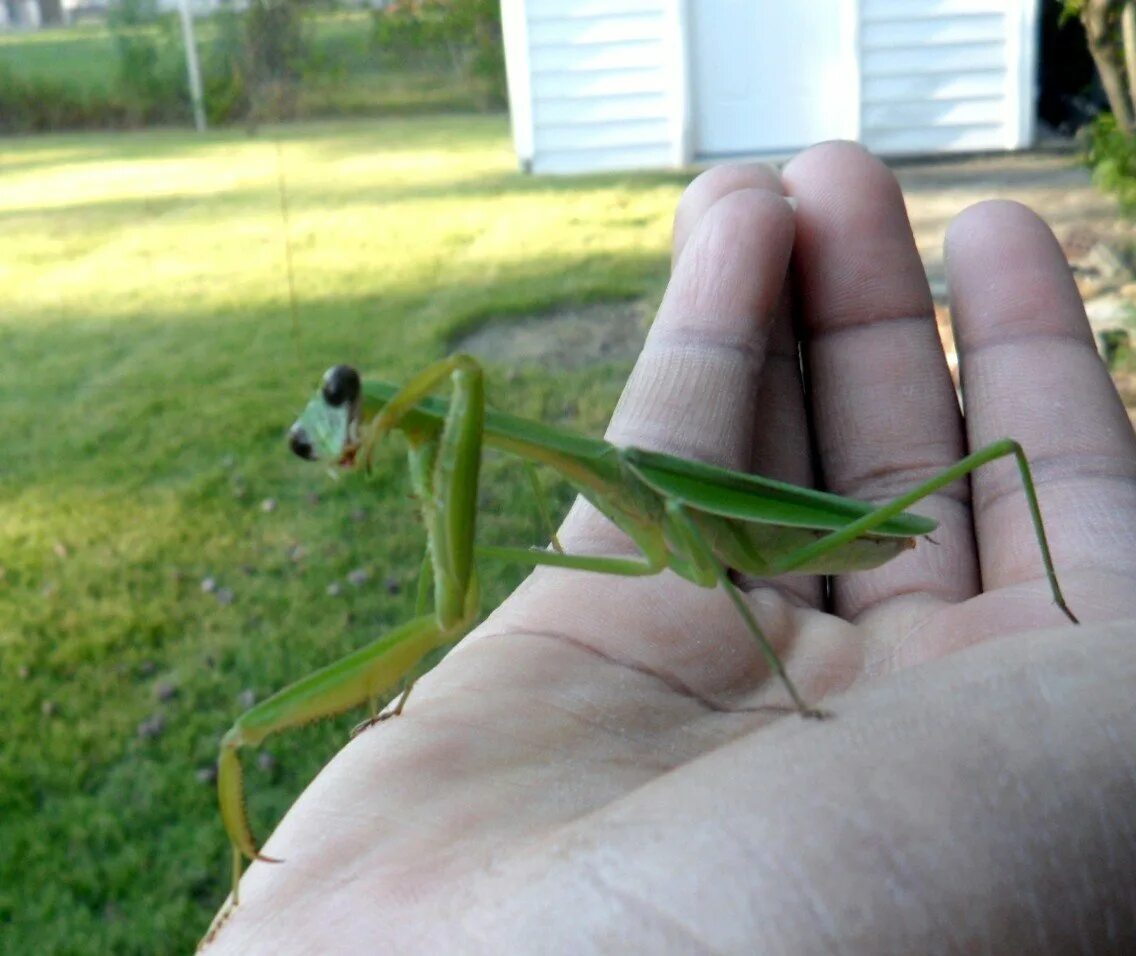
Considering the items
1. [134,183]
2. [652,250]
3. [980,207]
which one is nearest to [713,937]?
[980,207]

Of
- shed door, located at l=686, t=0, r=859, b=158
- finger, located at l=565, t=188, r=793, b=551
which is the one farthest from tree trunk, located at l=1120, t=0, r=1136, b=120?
finger, located at l=565, t=188, r=793, b=551

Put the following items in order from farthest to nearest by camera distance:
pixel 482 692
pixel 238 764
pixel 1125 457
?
1. pixel 1125 457
2. pixel 482 692
3. pixel 238 764

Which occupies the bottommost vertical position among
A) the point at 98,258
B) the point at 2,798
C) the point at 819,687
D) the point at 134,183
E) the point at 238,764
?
the point at 2,798

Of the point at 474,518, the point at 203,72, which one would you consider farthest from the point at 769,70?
the point at 474,518

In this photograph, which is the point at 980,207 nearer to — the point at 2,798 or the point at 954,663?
the point at 954,663

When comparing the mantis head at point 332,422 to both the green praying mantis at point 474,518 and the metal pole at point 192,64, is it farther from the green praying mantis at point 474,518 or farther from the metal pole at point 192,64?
the metal pole at point 192,64

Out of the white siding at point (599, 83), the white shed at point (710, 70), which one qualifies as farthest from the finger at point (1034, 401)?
the white siding at point (599, 83)
